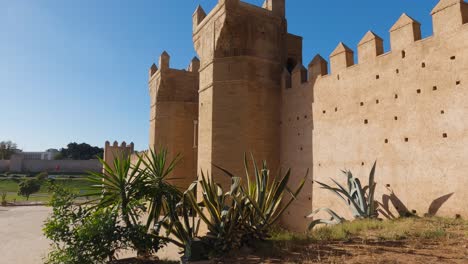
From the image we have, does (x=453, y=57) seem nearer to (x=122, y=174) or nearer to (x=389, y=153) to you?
(x=389, y=153)

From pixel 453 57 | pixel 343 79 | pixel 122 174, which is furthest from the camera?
pixel 343 79

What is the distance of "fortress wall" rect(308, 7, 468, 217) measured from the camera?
715cm

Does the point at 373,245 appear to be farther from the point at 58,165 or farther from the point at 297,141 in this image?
the point at 58,165

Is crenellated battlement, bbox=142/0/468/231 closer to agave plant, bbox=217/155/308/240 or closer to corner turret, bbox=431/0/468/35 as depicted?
corner turret, bbox=431/0/468/35

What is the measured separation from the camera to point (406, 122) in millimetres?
8156

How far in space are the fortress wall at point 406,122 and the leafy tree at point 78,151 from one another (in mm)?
88453

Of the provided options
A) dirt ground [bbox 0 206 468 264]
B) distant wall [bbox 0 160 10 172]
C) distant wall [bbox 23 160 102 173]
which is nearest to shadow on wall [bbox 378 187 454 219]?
dirt ground [bbox 0 206 468 264]

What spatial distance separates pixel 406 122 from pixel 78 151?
94188 mm

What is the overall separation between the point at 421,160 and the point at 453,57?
8.04 ft

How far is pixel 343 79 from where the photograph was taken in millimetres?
9922

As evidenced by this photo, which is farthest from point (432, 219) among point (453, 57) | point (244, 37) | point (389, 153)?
point (244, 37)

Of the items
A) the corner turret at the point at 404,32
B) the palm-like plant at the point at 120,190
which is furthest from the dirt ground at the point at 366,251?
the corner turret at the point at 404,32

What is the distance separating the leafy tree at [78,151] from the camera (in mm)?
88688

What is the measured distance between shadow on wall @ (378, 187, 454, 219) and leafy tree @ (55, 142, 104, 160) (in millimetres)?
90052
